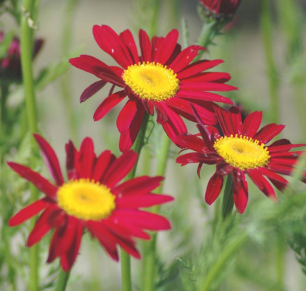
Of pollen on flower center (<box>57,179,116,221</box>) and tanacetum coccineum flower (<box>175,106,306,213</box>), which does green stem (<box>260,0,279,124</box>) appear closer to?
tanacetum coccineum flower (<box>175,106,306,213</box>)

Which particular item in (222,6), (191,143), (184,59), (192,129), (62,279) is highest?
(192,129)

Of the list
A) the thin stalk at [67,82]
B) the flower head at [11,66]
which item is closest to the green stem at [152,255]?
the flower head at [11,66]

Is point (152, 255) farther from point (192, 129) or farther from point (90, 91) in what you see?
point (192, 129)

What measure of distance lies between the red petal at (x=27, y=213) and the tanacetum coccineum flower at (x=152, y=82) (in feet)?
0.28

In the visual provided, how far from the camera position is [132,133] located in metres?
0.40

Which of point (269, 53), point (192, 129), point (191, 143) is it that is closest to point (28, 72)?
point (191, 143)

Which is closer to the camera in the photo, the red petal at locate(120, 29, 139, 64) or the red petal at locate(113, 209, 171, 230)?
the red petal at locate(113, 209, 171, 230)

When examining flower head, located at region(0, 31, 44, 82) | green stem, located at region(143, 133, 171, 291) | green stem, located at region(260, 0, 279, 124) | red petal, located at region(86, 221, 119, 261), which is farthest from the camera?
green stem, located at region(260, 0, 279, 124)

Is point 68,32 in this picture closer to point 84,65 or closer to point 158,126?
point 158,126

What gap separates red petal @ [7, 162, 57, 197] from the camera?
1.08 feet

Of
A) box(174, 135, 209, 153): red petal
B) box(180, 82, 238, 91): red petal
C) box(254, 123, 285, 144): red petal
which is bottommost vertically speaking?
box(174, 135, 209, 153): red petal

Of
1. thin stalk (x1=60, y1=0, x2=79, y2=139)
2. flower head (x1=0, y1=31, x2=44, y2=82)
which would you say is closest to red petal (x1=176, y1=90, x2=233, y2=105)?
flower head (x1=0, y1=31, x2=44, y2=82)

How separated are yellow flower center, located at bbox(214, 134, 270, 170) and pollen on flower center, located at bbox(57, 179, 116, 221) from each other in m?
0.11

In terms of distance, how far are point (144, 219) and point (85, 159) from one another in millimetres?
77
